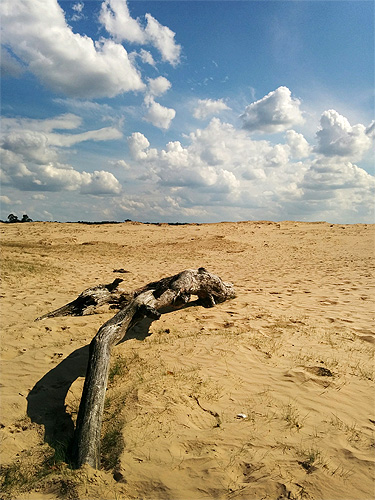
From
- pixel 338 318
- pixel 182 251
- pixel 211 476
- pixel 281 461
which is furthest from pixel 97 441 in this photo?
pixel 182 251

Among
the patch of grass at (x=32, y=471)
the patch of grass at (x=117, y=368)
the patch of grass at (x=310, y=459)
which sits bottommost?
the patch of grass at (x=32, y=471)

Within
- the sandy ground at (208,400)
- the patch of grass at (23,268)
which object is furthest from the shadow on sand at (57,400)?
the patch of grass at (23,268)

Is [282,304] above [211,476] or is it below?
above

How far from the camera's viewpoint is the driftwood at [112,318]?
317 centimetres

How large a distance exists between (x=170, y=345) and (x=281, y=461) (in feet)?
9.34

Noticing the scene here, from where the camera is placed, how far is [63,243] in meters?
22.8

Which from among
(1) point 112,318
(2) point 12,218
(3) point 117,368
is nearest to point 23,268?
(1) point 112,318

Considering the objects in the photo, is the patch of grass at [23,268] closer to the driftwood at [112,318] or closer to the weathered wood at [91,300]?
the weathered wood at [91,300]

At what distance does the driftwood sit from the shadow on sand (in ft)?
1.25

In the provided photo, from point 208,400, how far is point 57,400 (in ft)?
6.99

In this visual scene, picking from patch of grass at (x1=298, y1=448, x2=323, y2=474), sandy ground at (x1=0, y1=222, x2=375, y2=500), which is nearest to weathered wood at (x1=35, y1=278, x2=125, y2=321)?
sandy ground at (x1=0, y1=222, x2=375, y2=500)

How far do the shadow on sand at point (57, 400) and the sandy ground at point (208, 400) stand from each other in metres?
0.02

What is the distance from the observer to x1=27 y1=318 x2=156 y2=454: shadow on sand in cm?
361

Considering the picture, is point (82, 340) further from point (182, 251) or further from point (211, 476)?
point (182, 251)
